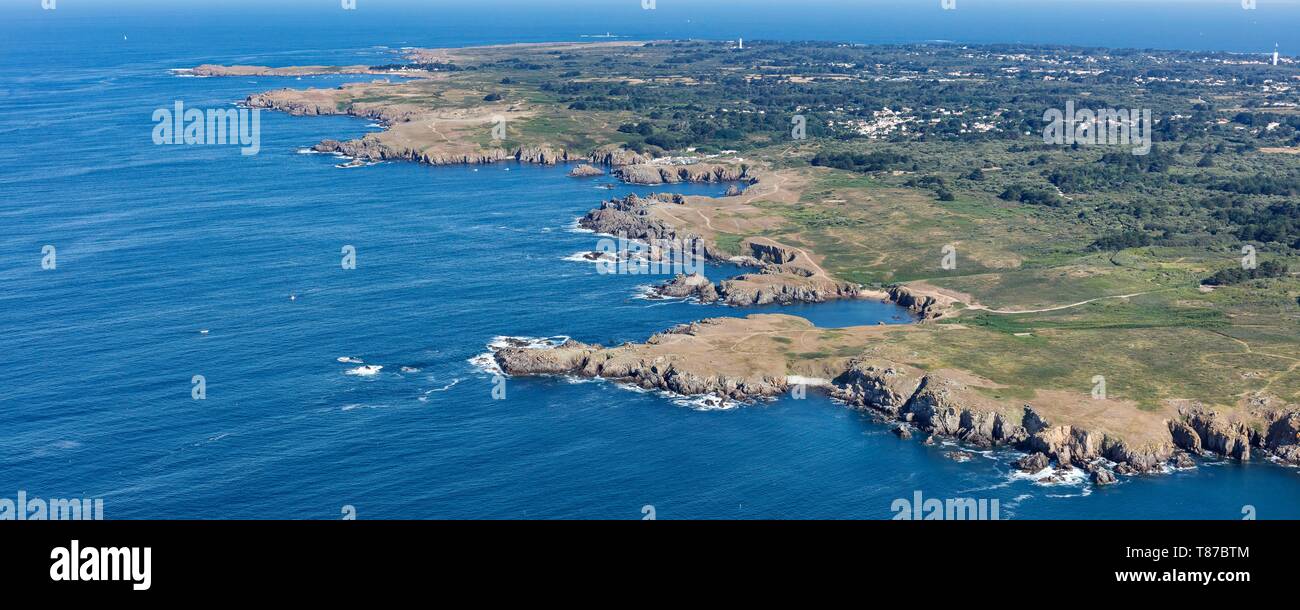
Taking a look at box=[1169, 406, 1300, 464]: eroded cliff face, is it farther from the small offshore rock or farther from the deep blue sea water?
the small offshore rock

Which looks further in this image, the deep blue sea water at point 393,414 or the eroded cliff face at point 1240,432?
the eroded cliff face at point 1240,432

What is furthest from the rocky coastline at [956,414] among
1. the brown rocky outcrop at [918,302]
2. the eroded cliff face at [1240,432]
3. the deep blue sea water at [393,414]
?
the brown rocky outcrop at [918,302]

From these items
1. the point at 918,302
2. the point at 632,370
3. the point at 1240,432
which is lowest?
the point at 1240,432

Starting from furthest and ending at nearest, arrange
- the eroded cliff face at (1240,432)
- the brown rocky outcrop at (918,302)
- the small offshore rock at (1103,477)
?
the brown rocky outcrop at (918,302)
the eroded cliff face at (1240,432)
the small offshore rock at (1103,477)

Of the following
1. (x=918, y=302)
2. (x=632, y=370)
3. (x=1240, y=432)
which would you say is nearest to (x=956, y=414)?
(x=1240, y=432)

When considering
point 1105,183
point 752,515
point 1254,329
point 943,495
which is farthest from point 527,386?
point 1105,183

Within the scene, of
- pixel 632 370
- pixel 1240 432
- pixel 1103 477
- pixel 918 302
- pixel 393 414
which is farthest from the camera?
pixel 918 302

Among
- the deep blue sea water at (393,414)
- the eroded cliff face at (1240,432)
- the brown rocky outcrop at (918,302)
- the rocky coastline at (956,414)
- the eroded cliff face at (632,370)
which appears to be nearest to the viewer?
the deep blue sea water at (393,414)

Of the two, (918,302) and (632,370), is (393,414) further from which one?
(918,302)

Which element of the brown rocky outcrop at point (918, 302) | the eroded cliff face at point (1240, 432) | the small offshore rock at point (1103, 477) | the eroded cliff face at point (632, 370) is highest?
the brown rocky outcrop at point (918, 302)

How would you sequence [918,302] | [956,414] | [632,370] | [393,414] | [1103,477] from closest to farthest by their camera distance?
1. [1103,477]
2. [956,414]
3. [393,414]
4. [632,370]
5. [918,302]

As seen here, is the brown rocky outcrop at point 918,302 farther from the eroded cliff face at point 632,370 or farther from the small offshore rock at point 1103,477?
the small offshore rock at point 1103,477

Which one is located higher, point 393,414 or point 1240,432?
point 393,414
